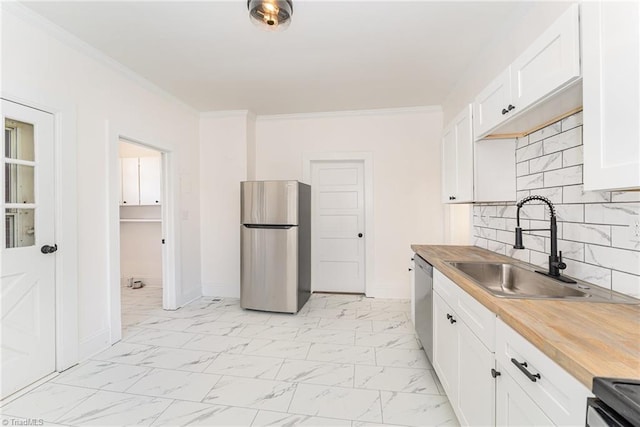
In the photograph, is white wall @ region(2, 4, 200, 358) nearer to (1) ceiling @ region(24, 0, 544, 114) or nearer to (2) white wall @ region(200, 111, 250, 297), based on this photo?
(1) ceiling @ region(24, 0, 544, 114)

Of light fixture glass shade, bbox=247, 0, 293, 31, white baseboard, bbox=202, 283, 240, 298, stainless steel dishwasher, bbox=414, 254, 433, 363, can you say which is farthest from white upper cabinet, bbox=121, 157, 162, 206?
stainless steel dishwasher, bbox=414, 254, 433, 363

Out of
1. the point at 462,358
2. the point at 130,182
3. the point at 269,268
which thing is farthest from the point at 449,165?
the point at 130,182

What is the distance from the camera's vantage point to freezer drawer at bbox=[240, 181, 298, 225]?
322cm

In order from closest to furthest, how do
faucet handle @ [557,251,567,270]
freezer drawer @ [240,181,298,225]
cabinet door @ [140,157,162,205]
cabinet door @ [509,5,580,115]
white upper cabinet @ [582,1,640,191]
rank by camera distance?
white upper cabinet @ [582,1,640,191] → cabinet door @ [509,5,580,115] → faucet handle @ [557,251,567,270] → freezer drawer @ [240,181,298,225] → cabinet door @ [140,157,162,205]

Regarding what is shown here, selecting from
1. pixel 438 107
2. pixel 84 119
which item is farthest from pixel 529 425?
pixel 438 107

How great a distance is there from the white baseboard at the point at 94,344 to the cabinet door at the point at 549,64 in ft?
11.5

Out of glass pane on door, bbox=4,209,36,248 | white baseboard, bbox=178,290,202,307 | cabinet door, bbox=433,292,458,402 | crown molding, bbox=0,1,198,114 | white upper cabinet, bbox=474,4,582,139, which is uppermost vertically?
crown molding, bbox=0,1,198,114

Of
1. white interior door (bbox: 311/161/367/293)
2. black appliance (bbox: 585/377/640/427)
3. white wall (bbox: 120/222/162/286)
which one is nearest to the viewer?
black appliance (bbox: 585/377/640/427)

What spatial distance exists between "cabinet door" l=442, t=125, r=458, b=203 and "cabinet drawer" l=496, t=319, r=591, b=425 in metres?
1.66

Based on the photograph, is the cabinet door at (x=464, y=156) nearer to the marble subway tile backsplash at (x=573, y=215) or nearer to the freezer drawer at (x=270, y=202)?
the marble subway tile backsplash at (x=573, y=215)

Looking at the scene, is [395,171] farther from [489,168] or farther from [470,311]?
[470,311]

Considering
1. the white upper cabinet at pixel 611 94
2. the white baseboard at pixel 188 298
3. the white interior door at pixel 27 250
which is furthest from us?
A: the white baseboard at pixel 188 298

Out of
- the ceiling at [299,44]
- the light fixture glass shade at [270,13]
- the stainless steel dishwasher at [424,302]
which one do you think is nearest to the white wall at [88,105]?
the ceiling at [299,44]

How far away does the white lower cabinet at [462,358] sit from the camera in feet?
3.87
